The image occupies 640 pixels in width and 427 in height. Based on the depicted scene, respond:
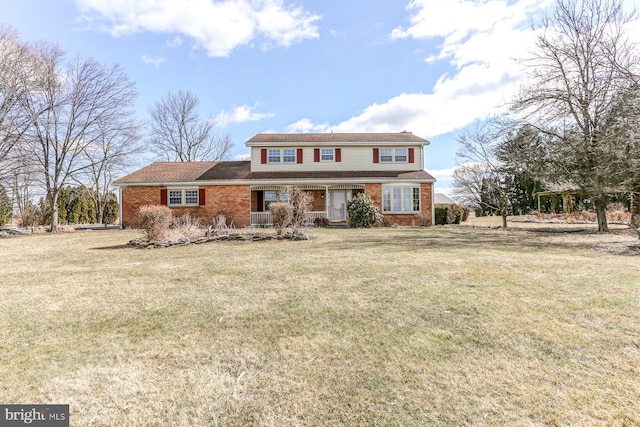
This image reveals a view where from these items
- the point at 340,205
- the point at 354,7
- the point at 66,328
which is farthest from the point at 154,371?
the point at 340,205

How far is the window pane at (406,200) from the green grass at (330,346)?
13.9 metres

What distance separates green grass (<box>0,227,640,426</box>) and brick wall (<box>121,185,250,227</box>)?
44.9 ft

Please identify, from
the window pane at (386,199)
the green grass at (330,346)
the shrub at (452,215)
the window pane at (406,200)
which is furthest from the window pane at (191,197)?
the shrub at (452,215)

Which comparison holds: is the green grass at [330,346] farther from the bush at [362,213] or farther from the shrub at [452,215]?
the shrub at [452,215]

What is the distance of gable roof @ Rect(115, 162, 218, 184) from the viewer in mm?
19816

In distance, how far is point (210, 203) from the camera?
20.0 meters

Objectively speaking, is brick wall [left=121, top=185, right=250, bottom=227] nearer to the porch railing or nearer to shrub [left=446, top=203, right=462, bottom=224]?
the porch railing

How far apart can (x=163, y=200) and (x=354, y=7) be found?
629 inches

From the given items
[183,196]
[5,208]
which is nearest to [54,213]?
[5,208]

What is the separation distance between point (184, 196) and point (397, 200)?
1409 centimetres

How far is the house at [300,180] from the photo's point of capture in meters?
19.8

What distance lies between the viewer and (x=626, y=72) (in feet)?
34.6

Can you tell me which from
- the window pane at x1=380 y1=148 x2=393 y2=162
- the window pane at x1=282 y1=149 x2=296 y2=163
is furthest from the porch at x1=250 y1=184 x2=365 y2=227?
the window pane at x1=380 y1=148 x2=393 y2=162

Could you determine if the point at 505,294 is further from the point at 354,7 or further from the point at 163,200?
the point at 163,200
